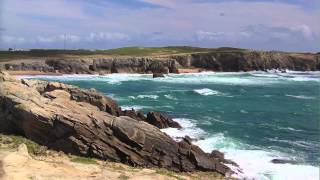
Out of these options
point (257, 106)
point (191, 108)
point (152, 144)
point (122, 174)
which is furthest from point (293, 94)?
point (122, 174)

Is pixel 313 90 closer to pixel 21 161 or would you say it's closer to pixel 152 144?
pixel 152 144

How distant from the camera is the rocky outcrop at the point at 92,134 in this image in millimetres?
26109

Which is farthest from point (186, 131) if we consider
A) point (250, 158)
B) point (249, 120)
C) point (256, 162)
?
point (249, 120)

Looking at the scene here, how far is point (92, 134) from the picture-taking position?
26297 mm

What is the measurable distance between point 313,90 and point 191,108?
1477 inches

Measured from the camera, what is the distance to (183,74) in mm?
118750

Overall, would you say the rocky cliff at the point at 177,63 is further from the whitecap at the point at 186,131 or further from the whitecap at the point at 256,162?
the whitecap at the point at 256,162

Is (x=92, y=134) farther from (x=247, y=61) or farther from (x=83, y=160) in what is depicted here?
(x=247, y=61)

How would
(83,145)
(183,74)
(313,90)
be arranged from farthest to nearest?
1. (183,74)
2. (313,90)
3. (83,145)

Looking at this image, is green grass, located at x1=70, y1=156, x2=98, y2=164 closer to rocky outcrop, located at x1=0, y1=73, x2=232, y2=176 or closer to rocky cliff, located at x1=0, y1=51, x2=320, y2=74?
rocky outcrop, located at x1=0, y1=73, x2=232, y2=176

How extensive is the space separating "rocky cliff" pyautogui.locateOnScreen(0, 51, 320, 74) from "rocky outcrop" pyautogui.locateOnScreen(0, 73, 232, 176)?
7816cm

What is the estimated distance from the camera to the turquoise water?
1258 inches

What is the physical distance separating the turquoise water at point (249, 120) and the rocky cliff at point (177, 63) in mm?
31736

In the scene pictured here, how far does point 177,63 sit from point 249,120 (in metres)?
79.9
